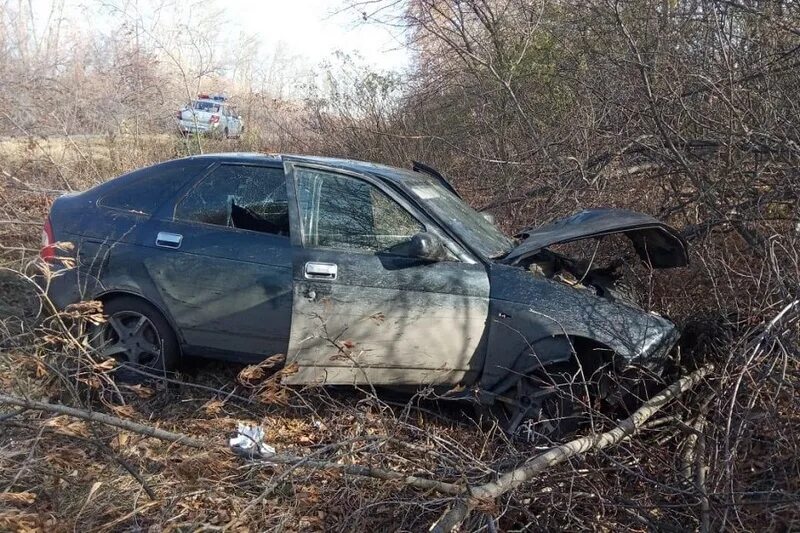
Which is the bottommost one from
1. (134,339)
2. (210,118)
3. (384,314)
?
(134,339)

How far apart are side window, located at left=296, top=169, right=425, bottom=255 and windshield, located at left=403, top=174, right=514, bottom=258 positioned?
215mm

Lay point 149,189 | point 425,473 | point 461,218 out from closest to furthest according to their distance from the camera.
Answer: point 425,473 → point 461,218 → point 149,189

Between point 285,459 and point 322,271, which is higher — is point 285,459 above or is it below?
below

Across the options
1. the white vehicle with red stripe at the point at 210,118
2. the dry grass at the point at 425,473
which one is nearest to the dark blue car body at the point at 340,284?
the dry grass at the point at 425,473

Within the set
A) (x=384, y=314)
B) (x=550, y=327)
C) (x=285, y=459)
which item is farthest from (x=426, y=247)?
(x=285, y=459)

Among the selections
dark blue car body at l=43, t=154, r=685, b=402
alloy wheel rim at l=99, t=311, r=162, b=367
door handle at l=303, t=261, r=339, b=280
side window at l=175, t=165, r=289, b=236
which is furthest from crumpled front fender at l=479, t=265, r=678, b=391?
alloy wheel rim at l=99, t=311, r=162, b=367

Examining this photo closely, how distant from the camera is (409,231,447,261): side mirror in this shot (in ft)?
11.7

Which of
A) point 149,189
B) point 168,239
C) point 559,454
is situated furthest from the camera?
point 149,189

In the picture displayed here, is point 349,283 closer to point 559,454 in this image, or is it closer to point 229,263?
point 229,263

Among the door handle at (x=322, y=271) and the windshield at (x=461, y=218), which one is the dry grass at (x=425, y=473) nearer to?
the door handle at (x=322, y=271)

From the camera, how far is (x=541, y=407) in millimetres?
3504

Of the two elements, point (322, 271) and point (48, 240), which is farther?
point (48, 240)

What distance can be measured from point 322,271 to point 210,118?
343 inches

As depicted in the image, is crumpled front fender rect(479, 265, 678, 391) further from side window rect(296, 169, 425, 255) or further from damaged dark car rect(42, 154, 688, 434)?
side window rect(296, 169, 425, 255)
